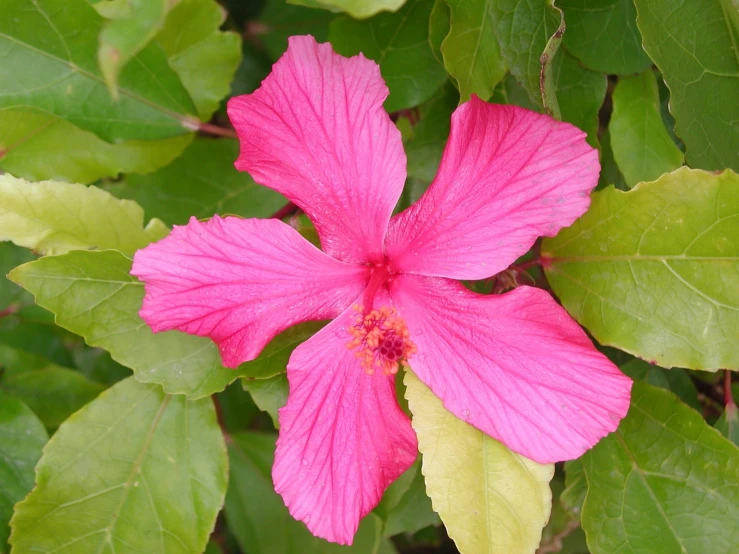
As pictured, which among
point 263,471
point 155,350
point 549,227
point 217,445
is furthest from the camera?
point 263,471

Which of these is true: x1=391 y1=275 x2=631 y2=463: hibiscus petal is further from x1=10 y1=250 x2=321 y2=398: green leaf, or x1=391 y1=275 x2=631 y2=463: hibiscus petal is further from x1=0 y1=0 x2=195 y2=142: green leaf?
x1=0 y1=0 x2=195 y2=142: green leaf

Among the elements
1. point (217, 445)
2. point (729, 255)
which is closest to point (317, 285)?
point (217, 445)

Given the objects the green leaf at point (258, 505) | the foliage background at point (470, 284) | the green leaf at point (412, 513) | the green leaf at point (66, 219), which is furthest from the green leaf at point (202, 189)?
the green leaf at point (412, 513)

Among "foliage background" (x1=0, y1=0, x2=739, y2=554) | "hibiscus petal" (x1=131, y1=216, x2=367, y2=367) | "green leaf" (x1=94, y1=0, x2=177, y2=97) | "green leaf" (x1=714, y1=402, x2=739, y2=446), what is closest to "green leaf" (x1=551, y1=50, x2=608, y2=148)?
"foliage background" (x1=0, y1=0, x2=739, y2=554)

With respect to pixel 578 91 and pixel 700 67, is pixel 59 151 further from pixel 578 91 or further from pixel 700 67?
pixel 700 67

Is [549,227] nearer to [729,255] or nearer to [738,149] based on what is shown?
[729,255]
